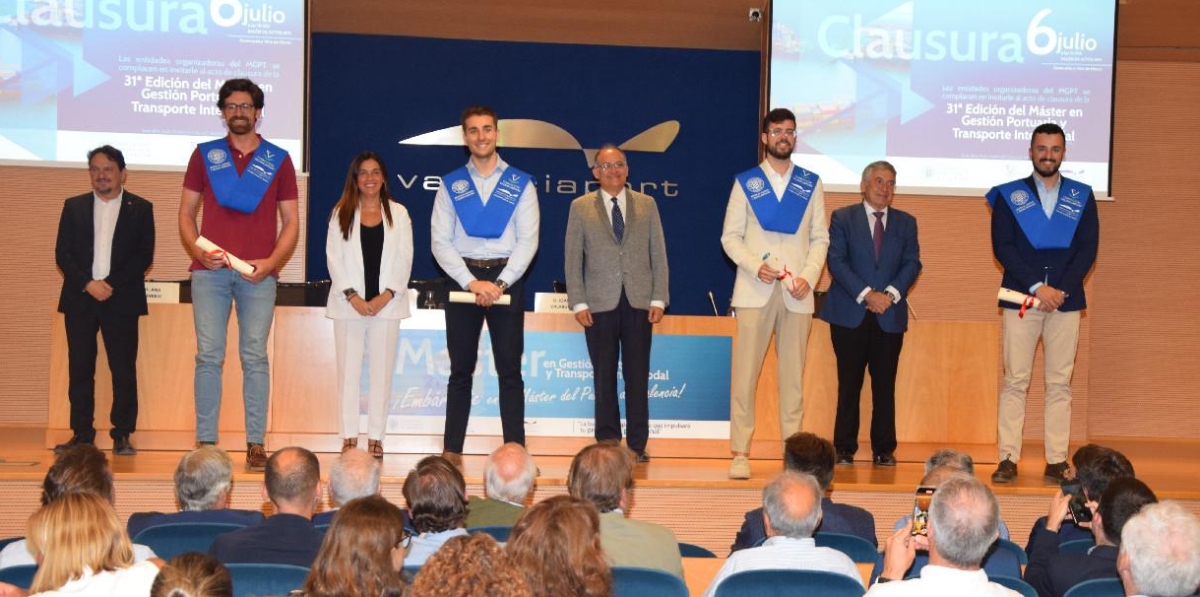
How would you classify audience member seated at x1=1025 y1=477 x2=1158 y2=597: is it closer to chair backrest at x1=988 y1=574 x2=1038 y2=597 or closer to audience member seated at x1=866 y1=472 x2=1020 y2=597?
chair backrest at x1=988 y1=574 x2=1038 y2=597

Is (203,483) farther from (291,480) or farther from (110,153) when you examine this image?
(110,153)

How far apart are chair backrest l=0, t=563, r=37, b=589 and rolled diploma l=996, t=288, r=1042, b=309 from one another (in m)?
4.49

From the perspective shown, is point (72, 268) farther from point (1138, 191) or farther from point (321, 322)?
point (1138, 191)

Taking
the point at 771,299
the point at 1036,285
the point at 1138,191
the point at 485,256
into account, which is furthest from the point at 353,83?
the point at 1138,191

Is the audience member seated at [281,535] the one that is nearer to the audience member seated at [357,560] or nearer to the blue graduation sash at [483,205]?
the audience member seated at [357,560]

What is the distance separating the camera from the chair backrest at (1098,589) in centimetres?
290

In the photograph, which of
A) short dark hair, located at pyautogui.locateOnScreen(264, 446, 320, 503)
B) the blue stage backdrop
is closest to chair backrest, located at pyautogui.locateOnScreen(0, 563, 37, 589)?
short dark hair, located at pyautogui.locateOnScreen(264, 446, 320, 503)

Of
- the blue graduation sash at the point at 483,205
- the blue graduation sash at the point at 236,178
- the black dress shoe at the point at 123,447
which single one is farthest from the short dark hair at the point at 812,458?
the black dress shoe at the point at 123,447

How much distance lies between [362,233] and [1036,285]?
316 centimetres

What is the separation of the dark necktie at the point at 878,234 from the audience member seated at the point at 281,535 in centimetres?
355

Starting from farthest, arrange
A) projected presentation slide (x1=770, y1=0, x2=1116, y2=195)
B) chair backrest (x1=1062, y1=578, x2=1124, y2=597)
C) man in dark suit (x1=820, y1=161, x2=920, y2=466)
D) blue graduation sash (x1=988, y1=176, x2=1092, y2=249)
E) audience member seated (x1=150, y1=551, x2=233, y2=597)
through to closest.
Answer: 1. projected presentation slide (x1=770, y1=0, x2=1116, y2=195)
2. man in dark suit (x1=820, y1=161, x2=920, y2=466)
3. blue graduation sash (x1=988, y1=176, x2=1092, y2=249)
4. chair backrest (x1=1062, y1=578, x2=1124, y2=597)
5. audience member seated (x1=150, y1=551, x2=233, y2=597)

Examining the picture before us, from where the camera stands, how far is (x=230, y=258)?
18.1 feet

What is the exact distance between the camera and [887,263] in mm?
6184

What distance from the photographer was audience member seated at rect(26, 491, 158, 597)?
2.49m
